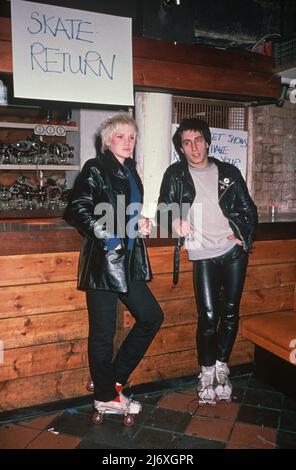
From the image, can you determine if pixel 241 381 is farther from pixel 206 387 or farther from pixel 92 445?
pixel 92 445

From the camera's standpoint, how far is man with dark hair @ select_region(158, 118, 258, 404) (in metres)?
3.06

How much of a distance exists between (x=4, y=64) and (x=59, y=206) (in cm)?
287

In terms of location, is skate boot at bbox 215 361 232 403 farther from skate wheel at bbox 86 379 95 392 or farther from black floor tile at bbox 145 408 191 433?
skate wheel at bbox 86 379 95 392

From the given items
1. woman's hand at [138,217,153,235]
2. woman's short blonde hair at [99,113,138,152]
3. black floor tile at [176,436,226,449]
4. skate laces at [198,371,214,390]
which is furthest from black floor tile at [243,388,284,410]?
woman's short blonde hair at [99,113,138,152]

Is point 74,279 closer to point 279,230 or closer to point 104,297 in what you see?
point 104,297

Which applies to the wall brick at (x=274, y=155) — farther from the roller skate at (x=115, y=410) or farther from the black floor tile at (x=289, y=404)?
the roller skate at (x=115, y=410)

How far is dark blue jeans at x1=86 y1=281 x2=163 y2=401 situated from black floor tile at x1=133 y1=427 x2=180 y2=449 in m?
0.32

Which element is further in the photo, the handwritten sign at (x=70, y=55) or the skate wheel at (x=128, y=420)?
the skate wheel at (x=128, y=420)

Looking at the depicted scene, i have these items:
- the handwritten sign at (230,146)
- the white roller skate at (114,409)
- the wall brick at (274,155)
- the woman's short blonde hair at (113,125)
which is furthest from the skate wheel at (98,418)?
the wall brick at (274,155)

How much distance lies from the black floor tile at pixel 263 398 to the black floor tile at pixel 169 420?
0.57 m

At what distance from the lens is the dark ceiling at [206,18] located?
2.88 m

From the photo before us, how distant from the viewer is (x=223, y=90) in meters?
3.21

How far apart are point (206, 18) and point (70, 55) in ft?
4.06
